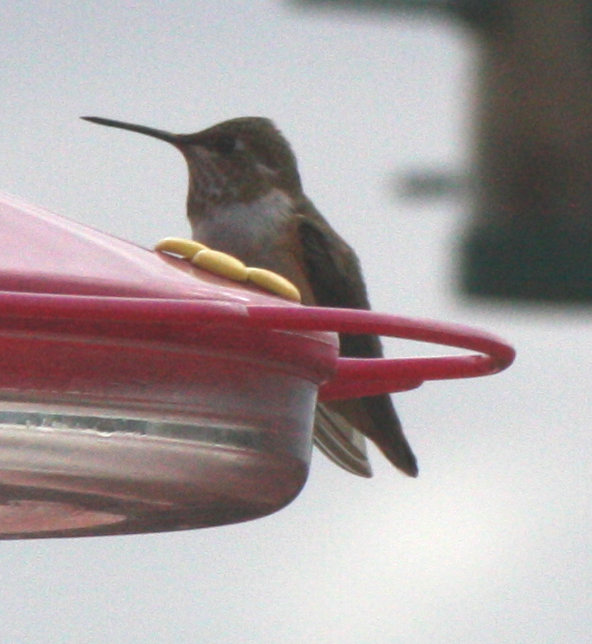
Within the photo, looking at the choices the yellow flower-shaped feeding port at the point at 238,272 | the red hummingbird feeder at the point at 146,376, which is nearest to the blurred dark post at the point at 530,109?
the yellow flower-shaped feeding port at the point at 238,272

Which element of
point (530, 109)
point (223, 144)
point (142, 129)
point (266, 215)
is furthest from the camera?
point (530, 109)

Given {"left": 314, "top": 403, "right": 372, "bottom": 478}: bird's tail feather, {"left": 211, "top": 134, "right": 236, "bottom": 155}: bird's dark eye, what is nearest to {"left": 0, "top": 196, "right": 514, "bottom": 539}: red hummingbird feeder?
{"left": 314, "top": 403, "right": 372, "bottom": 478}: bird's tail feather

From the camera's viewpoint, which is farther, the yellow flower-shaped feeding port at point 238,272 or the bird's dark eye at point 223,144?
the bird's dark eye at point 223,144

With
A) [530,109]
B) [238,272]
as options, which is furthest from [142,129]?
[530,109]

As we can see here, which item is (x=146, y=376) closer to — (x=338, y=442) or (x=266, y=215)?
(x=338, y=442)

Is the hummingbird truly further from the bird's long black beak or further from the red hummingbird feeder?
the red hummingbird feeder

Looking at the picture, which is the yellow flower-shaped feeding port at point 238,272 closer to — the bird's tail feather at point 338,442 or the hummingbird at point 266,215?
the bird's tail feather at point 338,442

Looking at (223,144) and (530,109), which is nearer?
(223,144)
